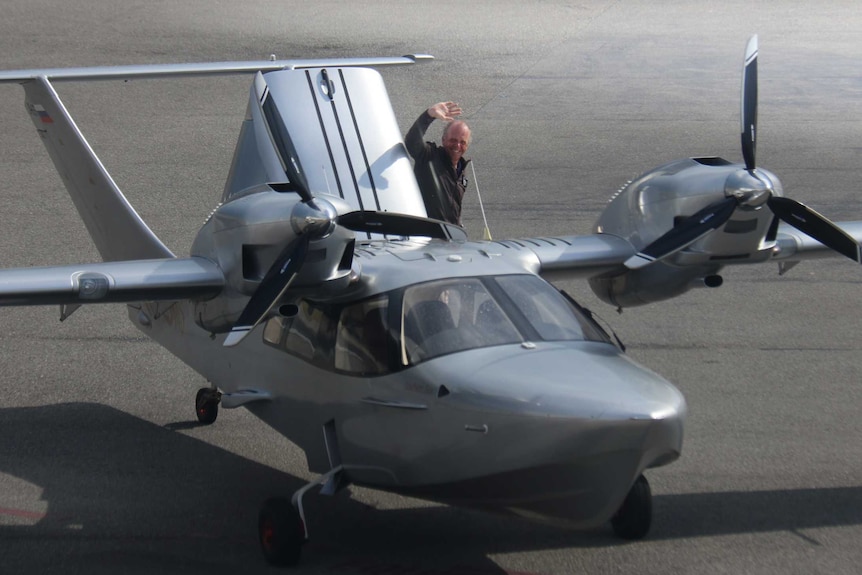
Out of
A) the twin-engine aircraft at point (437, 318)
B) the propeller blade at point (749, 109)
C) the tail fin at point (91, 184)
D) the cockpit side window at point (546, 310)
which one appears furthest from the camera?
the tail fin at point (91, 184)

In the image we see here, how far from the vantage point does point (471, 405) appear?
716 cm

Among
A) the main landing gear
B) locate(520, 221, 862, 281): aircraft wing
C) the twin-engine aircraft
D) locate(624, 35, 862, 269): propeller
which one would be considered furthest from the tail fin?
locate(624, 35, 862, 269): propeller

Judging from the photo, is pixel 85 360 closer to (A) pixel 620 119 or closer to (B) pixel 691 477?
(B) pixel 691 477

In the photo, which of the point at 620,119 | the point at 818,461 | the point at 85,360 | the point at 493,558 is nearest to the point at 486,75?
the point at 620,119

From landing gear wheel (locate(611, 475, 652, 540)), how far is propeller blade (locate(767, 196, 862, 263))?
2431 mm

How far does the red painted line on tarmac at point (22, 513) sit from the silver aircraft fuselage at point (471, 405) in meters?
1.90

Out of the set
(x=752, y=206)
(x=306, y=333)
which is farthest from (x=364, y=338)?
(x=752, y=206)

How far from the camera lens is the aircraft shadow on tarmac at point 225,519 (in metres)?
8.20

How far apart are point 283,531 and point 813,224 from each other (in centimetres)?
486

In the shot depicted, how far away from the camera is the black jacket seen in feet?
38.5

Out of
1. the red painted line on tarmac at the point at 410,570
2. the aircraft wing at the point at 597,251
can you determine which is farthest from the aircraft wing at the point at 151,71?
the red painted line on tarmac at the point at 410,570

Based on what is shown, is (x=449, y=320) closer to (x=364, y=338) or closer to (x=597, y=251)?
(x=364, y=338)

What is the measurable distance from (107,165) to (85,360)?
910 centimetres

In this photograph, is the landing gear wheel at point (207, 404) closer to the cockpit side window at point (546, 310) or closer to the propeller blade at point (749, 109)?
→ the cockpit side window at point (546, 310)
